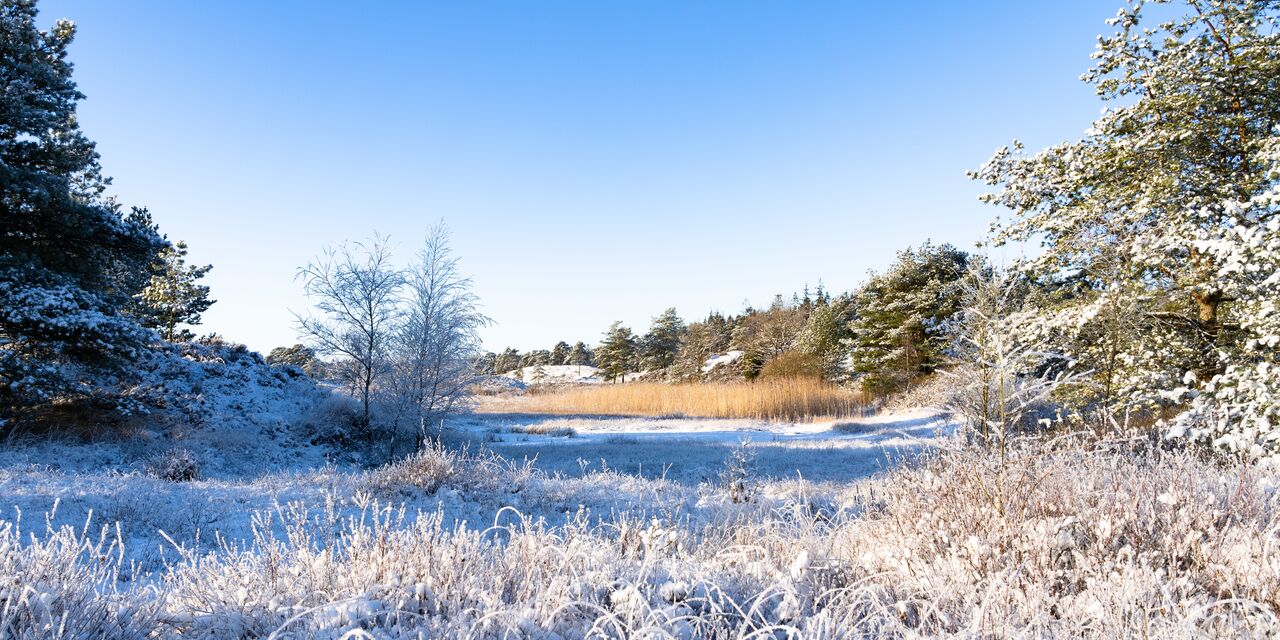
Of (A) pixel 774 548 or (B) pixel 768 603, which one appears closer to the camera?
(B) pixel 768 603

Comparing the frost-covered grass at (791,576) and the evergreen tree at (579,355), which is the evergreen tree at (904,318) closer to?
the frost-covered grass at (791,576)

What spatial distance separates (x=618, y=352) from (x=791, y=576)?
4654cm

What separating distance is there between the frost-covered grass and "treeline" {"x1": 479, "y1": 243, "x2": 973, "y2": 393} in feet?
27.1

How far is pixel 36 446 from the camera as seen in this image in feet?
31.5

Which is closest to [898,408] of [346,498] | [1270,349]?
[1270,349]

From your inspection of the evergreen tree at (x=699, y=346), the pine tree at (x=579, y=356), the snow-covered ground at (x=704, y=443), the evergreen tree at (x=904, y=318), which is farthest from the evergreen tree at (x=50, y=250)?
the pine tree at (x=579, y=356)

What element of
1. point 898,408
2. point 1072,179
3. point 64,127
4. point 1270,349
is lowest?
point 898,408

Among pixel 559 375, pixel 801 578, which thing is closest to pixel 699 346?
pixel 559 375

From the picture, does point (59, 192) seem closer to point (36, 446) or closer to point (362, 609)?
point (36, 446)

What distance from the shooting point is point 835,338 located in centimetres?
3167

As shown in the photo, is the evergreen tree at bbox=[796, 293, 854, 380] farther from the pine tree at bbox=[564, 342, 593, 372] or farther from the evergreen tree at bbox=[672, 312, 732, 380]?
the pine tree at bbox=[564, 342, 593, 372]

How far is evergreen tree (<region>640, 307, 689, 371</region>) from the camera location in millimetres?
48812

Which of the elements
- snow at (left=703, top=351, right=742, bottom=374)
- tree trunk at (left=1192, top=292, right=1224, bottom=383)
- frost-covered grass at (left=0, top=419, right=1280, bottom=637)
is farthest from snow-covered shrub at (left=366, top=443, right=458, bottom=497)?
snow at (left=703, top=351, right=742, bottom=374)

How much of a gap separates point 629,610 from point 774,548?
1643 millimetres
